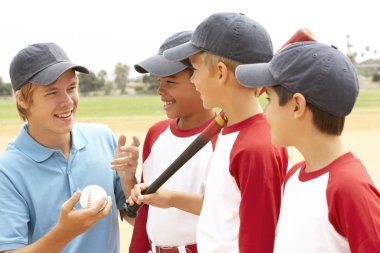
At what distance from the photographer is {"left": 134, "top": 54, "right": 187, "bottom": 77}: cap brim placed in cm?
297

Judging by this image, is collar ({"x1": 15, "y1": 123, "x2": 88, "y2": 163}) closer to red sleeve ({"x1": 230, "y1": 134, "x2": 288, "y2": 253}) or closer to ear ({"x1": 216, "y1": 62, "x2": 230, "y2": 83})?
ear ({"x1": 216, "y1": 62, "x2": 230, "y2": 83})

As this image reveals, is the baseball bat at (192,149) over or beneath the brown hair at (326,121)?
beneath

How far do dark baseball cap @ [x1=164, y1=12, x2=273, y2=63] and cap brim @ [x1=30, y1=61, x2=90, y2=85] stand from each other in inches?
28.3

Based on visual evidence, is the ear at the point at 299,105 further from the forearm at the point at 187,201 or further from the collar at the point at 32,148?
the collar at the point at 32,148

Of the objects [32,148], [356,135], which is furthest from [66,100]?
[356,135]

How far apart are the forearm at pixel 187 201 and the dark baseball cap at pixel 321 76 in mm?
836

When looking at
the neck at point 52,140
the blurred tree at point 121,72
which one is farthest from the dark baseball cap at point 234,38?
the blurred tree at point 121,72

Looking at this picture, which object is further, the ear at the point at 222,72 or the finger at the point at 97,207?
the finger at the point at 97,207

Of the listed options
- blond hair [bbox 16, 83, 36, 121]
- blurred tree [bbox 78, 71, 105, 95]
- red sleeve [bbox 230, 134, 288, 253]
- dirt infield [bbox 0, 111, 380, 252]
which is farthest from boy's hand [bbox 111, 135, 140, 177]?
blurred tree [bbox 78, 71, 105, 95]

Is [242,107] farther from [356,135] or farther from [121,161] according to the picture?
[356,135]

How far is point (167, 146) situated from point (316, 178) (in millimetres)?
1142

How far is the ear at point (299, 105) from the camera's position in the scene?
2072mm

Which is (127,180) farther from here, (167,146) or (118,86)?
(118,86)

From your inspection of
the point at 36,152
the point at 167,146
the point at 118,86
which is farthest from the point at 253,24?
the point at 118,86
